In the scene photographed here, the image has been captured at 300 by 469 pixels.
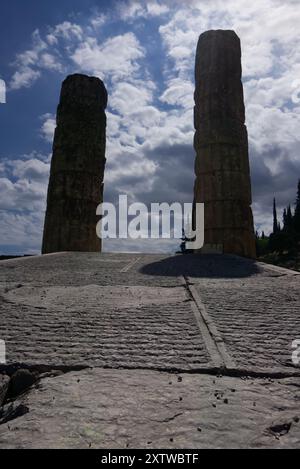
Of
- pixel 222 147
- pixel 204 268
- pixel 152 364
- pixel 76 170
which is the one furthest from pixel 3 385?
pixel 76 170

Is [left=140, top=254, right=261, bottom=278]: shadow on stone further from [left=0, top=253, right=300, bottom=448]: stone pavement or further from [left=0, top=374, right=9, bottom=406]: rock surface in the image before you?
[left=0, top=374, right=9, bottom=406]: rock surface

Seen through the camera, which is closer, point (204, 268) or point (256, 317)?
point (256, 317)

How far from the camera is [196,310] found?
395cm

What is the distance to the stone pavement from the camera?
76.8 inches

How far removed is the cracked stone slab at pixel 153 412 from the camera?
1871 millimetres

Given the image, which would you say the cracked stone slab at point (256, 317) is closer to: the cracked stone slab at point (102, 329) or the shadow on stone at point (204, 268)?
the cracked stone slab at point (102, 329)

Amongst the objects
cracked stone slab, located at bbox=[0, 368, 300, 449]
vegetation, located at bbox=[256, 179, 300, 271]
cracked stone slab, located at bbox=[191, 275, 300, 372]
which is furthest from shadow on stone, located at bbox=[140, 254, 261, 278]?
vegetation, located at bbox=[256, 179, 300, 271]

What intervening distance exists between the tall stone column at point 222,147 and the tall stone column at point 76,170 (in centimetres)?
310

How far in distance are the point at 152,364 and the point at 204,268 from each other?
448 centimetres

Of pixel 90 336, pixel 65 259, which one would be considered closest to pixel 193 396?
pixel 90 336

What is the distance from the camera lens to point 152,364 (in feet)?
8.95

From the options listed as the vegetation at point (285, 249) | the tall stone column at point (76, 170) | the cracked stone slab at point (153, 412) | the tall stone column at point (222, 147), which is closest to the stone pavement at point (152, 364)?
the cracked stone slab at point (153, 412)

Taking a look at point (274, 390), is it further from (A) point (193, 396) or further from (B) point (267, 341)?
(B) point (267, 341)

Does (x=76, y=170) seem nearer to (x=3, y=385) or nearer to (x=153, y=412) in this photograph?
(x=3, y=385)
